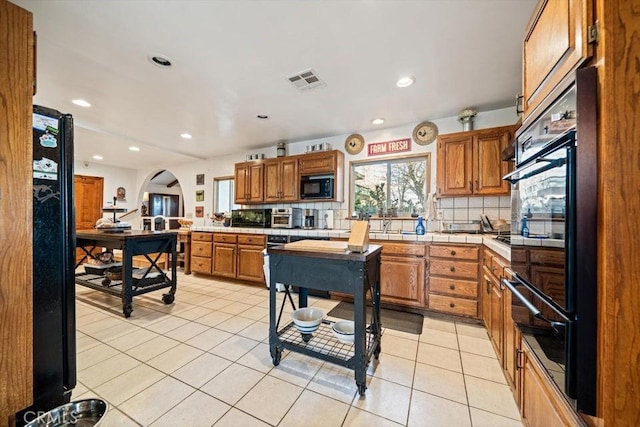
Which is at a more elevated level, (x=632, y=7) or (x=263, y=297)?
(x=632, y=7)

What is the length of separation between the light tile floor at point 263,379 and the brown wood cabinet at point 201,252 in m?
1.67

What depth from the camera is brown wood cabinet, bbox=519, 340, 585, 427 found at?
84 centimetres

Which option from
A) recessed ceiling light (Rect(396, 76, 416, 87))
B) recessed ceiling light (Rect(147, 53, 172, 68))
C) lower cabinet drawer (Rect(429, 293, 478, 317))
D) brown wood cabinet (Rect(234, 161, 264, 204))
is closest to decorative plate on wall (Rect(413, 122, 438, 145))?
recessed ceiling light (Rect(396, 76, 416, 87))

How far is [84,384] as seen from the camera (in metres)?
1.60

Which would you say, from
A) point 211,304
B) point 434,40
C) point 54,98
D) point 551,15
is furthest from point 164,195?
point 551,15

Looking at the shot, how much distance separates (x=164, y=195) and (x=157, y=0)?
9.25 metres

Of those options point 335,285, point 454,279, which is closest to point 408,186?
point 454,279

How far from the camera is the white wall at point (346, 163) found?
3055 mm

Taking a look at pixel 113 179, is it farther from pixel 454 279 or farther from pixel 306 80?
pixel 454 279

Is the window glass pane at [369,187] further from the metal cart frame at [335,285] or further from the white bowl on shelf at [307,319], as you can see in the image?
the white bowl on shelf at [307,319]

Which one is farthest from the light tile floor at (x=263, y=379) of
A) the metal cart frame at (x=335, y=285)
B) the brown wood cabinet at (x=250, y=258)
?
the brown wood cabinet at (x=250, y=258)

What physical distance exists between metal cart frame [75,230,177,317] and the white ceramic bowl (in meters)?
2.28

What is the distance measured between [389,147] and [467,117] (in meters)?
1.01

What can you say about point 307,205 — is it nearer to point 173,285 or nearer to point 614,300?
point 173,285
